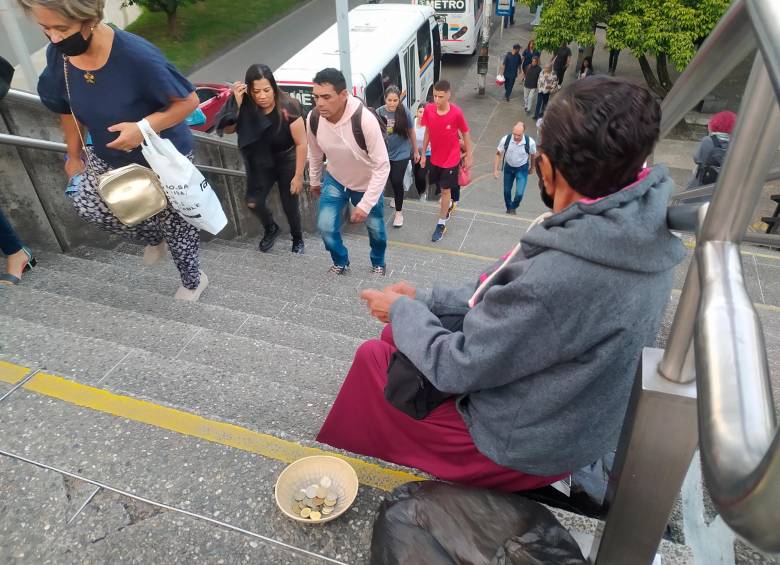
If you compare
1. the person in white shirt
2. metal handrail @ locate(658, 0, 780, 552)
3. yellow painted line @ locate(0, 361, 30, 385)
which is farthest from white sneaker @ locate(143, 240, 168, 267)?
the person in white shirt

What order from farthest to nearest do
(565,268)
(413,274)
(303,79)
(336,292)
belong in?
(303,79)
(413,274)
(336,292)
(565,268)

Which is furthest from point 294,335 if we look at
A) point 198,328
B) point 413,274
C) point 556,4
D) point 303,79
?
point 556,4

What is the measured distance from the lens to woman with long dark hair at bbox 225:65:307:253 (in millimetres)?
4242

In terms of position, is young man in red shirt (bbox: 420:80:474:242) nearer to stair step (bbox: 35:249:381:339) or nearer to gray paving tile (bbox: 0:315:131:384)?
stair step (bbox: 35:249:381:339)

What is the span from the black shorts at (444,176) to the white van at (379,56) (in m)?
2.20

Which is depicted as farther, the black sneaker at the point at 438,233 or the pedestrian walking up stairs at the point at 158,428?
the black sneaker at the point at 438,233

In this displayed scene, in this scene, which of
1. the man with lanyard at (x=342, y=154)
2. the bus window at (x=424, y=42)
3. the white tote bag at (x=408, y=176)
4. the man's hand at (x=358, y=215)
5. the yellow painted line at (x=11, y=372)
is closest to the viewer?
the yellow painted line at (x=11, y=372)

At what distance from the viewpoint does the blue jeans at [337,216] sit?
441cm

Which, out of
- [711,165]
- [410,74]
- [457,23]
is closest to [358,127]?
[711,165]

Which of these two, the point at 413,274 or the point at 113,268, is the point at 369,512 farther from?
the point at 413,274

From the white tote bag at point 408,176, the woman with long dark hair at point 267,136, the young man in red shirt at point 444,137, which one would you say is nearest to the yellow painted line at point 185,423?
the woman with long dark hair at point 267,136

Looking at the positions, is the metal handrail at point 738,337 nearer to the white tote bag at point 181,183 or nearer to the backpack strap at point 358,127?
the white tote bag at point 181,183

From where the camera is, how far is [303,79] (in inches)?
330

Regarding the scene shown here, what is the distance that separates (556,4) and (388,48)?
17.8ft
